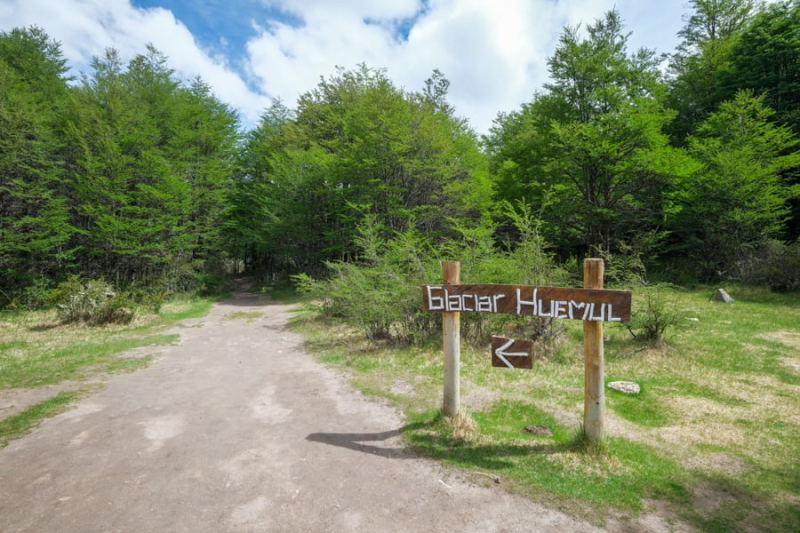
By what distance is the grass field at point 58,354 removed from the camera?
5.66 m

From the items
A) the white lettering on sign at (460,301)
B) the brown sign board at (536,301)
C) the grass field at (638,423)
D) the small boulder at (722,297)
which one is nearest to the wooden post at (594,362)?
the brown sign board at (536,301)

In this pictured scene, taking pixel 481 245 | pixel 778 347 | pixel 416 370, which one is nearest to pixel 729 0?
pixel 778 347

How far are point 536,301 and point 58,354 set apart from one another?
1156cm

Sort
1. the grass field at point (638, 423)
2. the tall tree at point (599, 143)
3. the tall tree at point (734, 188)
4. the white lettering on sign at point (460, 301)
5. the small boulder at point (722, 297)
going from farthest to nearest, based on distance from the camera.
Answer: the tall tree at point (599, 143) < the tall tree at point (734, 188) < the small boulder at point (722, 297) < the white lettering on sign at point (460, 301) < the grass field at point (638, 423)

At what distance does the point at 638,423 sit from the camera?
5070 millimetres

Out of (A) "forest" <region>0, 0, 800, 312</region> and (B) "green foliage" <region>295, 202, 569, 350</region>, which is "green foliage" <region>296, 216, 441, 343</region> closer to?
(B) "green foliage" <region>295, 202, 569, 350</region>

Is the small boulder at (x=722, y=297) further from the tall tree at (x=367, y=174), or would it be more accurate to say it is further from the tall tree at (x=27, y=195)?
the tall tree at (x=27, y=195)

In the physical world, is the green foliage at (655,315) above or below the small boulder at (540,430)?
above

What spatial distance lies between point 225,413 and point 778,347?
12036 mm

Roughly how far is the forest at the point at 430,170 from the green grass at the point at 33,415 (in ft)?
23.4

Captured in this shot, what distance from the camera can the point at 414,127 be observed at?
822 inches

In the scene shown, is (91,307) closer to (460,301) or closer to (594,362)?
(460,301)

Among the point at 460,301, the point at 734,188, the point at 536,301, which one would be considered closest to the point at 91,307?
the point at 460,301

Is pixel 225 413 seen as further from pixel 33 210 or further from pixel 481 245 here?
pixel 33 210
